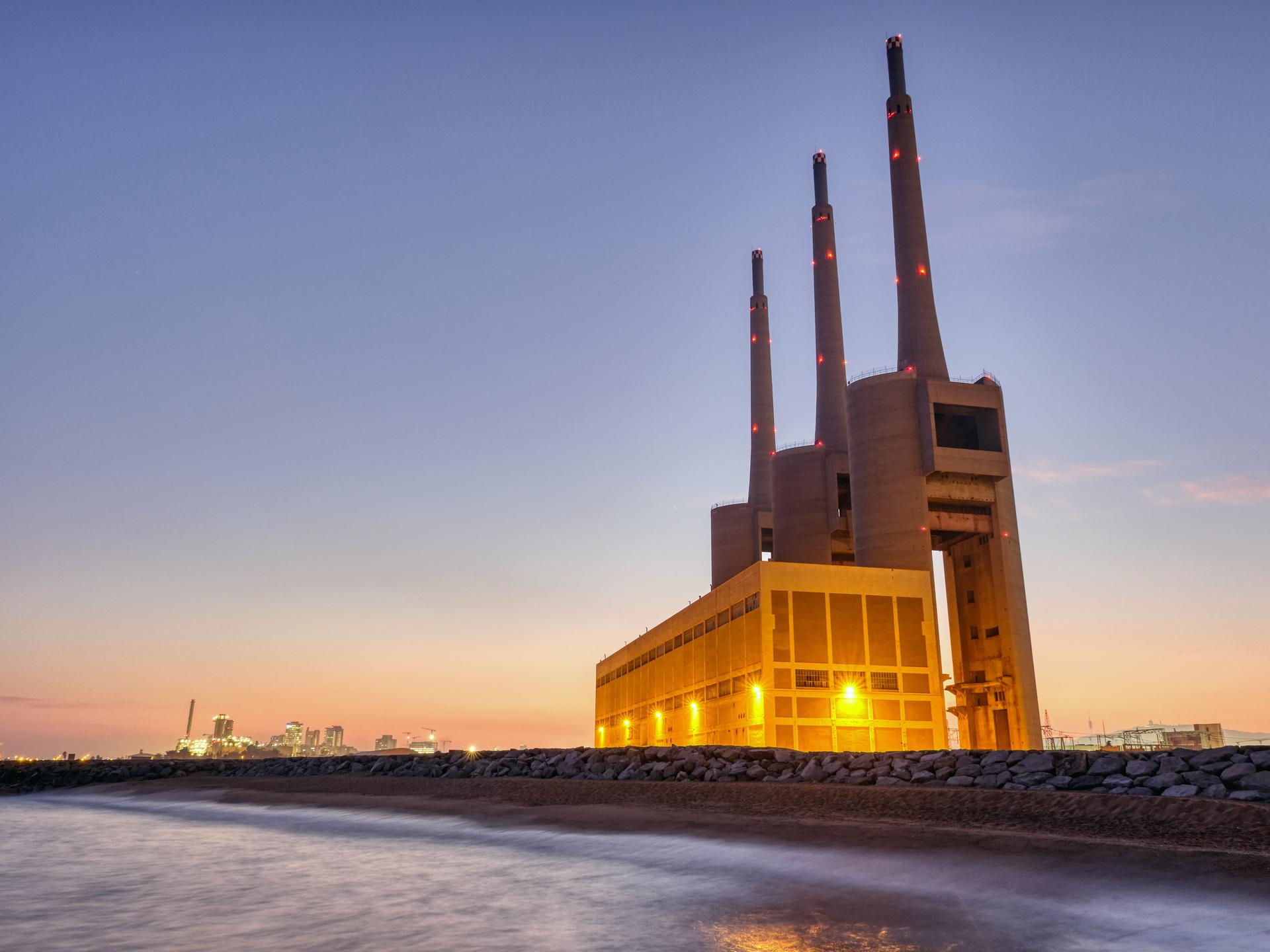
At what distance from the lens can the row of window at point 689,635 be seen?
69.0 metres

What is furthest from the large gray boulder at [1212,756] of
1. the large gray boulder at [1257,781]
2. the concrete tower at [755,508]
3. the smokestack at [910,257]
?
the concrete tower at [755,508]

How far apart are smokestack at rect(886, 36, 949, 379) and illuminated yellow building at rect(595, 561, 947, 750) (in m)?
24.8

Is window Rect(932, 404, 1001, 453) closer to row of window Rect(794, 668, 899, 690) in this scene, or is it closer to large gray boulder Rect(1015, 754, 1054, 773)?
row of window Rect(794, 668, 899, 690)

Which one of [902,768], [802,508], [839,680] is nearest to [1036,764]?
[902,768]

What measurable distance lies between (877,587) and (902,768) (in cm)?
4898

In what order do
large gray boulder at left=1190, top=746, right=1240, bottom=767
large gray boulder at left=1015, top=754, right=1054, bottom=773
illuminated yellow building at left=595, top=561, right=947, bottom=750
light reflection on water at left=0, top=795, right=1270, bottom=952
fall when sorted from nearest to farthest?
light reflection on water at left=0, top=795, right=1270, bottom=952, large gray boulder at left=1190, top=746, right=1240, bottom=767, large gray boulder at left=1015, top=754, right=1054, bottom=773, illuminated yellow building at left=595, top=561, right=947, bottom=750

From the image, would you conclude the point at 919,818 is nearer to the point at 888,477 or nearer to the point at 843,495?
the point at 888,477

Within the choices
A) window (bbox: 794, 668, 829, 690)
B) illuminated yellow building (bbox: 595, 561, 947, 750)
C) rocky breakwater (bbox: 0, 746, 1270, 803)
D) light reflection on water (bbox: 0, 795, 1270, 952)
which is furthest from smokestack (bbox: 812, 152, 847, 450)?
light reflection on water (bbox: 0, 795, 1270, 952)

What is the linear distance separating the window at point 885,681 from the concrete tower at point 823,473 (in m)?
30.9

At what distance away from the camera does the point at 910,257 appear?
86.1 meters

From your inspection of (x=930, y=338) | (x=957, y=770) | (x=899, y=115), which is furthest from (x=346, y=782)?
(x=899, y=115)

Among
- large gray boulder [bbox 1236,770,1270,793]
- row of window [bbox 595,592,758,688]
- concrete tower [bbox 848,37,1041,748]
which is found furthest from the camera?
concrete tower [bbox 848,37,1041,748]

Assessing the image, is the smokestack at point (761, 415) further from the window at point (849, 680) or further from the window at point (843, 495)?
the window at point (849, 680)

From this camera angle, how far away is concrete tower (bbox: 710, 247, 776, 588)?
120m
